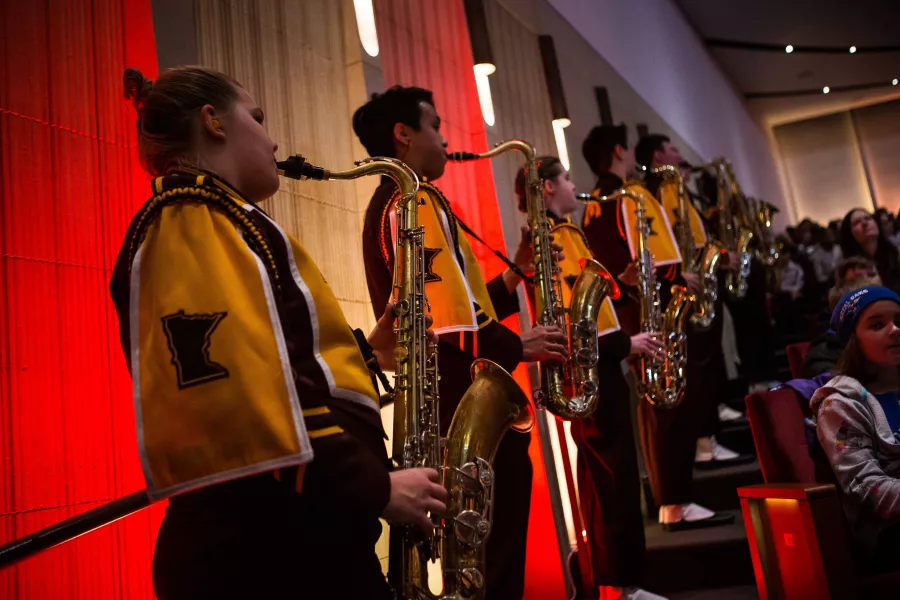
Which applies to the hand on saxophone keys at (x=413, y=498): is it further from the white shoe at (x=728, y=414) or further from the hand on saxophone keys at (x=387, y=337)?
the white shoe at (x=728, y=414)

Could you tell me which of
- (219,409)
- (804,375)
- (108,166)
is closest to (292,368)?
(219,409)

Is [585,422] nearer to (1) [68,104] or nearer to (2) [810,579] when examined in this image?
(2) [810,579]

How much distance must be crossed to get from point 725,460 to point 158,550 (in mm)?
4400

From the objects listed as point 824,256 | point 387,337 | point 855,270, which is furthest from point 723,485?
point 824,256

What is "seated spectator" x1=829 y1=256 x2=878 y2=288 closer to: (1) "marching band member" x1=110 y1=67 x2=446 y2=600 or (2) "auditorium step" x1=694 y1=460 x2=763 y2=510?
(2) "auditorium step" x1=694 y1=460 x2=763 y2=510

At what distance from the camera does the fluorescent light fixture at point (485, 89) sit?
5164 mm

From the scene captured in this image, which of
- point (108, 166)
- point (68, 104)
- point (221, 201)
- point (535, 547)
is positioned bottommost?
point (535, 547)

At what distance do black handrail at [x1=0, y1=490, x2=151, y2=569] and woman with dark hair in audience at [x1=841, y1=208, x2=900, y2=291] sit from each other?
19.6 ft

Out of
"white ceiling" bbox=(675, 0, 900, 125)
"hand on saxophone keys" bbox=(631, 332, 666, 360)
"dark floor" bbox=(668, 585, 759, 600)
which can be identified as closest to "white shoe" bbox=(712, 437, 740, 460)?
"dark floor" bbox=(668, 585, 759, 600)

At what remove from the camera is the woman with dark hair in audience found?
20.0ft

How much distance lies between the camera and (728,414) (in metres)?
6.10

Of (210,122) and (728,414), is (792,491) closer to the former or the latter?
(210,122)

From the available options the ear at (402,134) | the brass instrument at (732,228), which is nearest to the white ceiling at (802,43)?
the brass instrument at (732,228)

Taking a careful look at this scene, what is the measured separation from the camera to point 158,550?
138 cm
